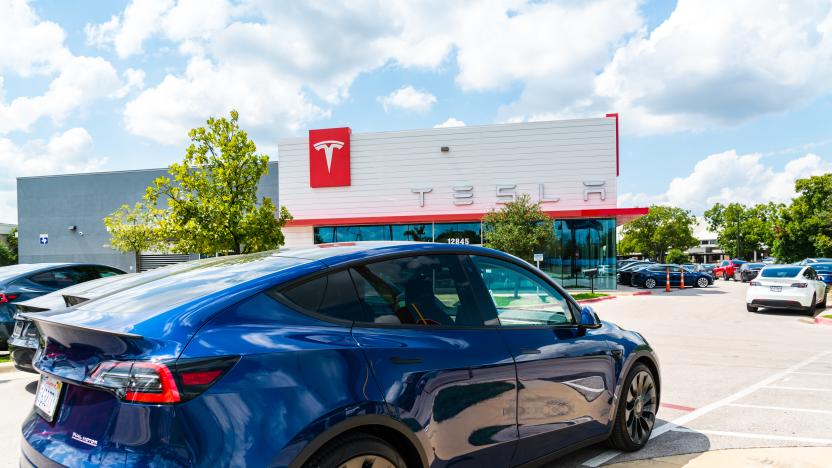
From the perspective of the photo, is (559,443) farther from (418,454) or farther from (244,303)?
(244,303)

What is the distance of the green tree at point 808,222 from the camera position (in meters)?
48.2

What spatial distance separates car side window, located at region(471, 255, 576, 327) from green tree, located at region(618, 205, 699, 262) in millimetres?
90136

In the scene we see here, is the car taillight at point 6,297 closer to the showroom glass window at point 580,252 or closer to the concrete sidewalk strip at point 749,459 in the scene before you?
Answer: the concrete sidewalk strip at point 749,459

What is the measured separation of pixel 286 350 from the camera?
2.23 metres

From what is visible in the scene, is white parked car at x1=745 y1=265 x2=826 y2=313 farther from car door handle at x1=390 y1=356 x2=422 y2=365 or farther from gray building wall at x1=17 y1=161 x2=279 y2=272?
gray building wall at x1=17 y1=161 x2=279 y2=272

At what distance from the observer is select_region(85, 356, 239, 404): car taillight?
202 centimetres

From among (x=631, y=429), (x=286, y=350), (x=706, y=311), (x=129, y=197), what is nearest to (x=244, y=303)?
(x=286, y=350)

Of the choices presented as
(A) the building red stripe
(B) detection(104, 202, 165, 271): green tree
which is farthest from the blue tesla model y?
(B) detection(104, 202, 165, 271): green tree

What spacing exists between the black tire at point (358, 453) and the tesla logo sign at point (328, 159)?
27533 mm

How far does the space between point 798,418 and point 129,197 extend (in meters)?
36.9

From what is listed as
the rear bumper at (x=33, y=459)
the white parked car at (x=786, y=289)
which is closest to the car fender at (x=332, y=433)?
the rear bumper at (x=33, y=459)

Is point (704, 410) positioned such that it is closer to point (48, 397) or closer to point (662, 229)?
point (48, 397)

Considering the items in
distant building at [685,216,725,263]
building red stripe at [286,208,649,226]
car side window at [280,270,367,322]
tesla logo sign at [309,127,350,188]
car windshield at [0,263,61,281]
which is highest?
tesla logo sign at [309,127,350,188]

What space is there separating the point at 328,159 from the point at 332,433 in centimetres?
2810
